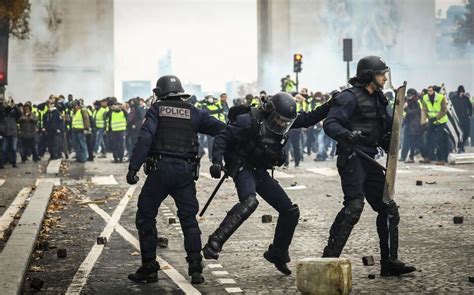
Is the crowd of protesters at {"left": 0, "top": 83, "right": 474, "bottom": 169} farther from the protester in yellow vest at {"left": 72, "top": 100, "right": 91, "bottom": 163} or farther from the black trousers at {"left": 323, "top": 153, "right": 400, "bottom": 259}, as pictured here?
the black trousers at {"left": 323, "top": 153, "right": 400, "bottom": 259}

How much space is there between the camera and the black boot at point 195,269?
875 cm

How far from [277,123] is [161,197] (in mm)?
1126

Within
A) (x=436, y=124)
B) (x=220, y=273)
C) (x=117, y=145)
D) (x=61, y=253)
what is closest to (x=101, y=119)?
(x=117, y=145)

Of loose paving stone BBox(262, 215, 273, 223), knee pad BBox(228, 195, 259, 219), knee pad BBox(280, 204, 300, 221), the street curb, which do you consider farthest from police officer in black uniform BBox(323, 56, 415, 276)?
loose paving stone BBox(262, 215, 273, 223)

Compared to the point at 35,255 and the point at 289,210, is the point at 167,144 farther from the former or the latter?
the point at 35,255

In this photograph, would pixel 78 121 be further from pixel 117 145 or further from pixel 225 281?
pixel 225 281

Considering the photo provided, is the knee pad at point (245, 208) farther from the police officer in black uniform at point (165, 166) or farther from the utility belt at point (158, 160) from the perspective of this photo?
the utility belt at point (158, 160)

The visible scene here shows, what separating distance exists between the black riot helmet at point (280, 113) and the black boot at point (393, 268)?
136cm

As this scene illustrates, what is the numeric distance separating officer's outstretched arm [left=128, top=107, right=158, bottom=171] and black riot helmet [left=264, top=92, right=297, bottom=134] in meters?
0.92

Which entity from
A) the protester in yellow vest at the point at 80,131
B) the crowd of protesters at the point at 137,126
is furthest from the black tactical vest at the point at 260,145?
the protester in yellow vest at the point at 80,131

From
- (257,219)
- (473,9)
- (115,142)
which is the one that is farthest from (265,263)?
(473,9)

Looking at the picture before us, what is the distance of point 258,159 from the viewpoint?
9.12 m

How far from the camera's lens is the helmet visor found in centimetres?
901

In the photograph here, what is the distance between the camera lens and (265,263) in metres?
9.84
